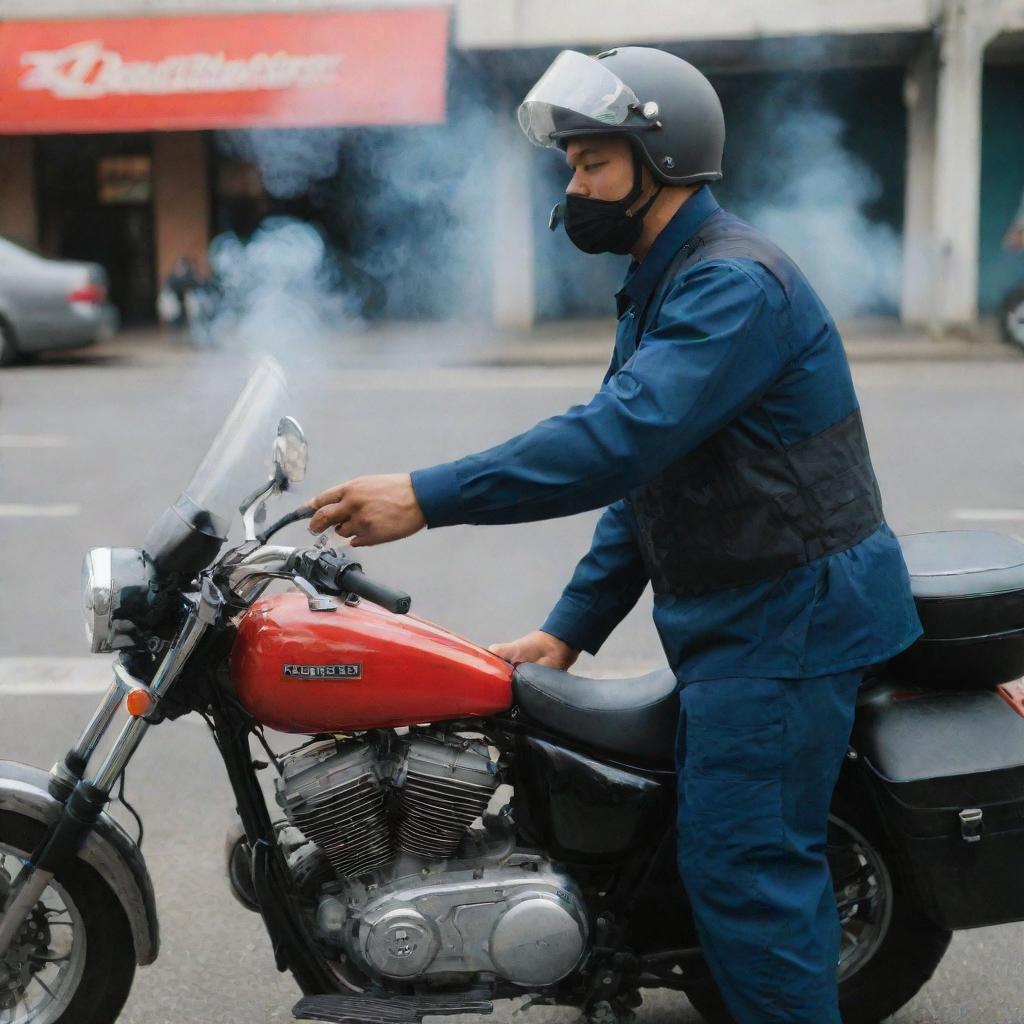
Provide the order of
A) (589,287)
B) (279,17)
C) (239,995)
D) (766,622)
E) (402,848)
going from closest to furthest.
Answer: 1. (766,622)
2. (402,848)
3. (239,995)
4. (279,17)
5. (589,287)

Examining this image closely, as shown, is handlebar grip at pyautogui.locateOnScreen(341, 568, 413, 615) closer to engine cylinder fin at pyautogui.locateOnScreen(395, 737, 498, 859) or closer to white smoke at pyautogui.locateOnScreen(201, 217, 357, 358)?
engine cylinder fin at pyautogui.locateOnScreen(395, 737, 498, 859)

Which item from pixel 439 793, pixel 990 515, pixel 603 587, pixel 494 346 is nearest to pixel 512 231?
pixel 494 346

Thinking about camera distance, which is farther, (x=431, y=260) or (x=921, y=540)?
(x=431, y=260)

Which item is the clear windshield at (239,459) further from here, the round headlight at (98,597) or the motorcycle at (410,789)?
the round headlight at (98,597)

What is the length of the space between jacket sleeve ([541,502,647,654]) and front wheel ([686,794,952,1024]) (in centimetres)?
59

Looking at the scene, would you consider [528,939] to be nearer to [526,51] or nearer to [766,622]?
[766,622]

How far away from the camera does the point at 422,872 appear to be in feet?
8.71

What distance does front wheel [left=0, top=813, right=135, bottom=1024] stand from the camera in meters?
2.69

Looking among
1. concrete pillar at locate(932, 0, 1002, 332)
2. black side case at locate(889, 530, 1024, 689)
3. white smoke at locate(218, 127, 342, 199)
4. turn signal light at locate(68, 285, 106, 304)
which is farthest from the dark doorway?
black side case at locate(889, 530, 1024, 689)

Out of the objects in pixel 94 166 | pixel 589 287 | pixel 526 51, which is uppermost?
pixel 526 51

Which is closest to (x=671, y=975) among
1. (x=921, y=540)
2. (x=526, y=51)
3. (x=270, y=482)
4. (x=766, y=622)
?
(x=766, y=622)

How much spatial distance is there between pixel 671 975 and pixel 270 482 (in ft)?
4.09

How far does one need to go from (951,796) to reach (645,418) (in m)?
0.93

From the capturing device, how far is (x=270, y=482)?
2520 millimetres
